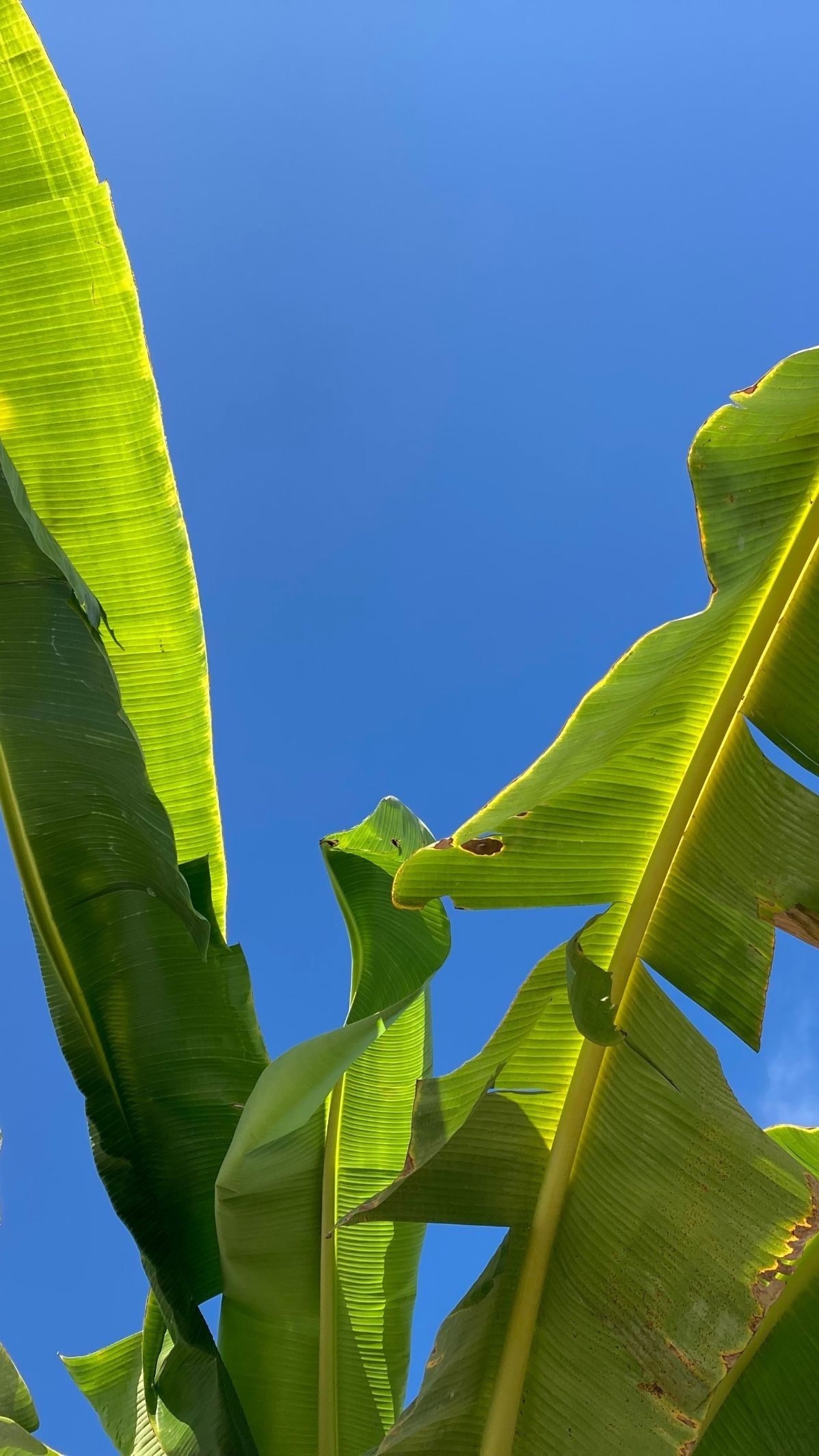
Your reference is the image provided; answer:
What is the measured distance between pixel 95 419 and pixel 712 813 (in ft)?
3.60

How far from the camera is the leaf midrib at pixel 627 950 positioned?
126 cm

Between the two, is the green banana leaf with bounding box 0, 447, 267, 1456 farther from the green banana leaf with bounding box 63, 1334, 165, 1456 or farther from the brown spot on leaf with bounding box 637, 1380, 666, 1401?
the brown spot on leaf with bounding box 637, 1380, 666, 1401

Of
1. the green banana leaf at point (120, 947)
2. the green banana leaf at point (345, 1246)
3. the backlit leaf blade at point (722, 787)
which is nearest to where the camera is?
the backlit leaf blade at point (722, 787)

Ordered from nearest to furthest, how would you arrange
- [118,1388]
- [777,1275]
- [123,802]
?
1. [777,1275]
2. [123,802]
3. [118,1388]

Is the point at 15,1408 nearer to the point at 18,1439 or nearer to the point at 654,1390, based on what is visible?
the point at 18,1439

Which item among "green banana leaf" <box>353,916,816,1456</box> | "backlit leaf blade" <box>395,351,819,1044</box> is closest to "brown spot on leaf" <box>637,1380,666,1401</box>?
"green banana leaf" <box>353,916,816,1456</box>

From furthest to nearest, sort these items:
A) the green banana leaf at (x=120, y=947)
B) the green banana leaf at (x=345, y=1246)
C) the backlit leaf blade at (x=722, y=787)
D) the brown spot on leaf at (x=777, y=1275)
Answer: the green banana leaf at (x=345, y=1246), the green banana leaf at (x=120, y=947), the backlit leaf blade at (x=722, y=787), the brown spot on leaf at (x=777, y=1275)

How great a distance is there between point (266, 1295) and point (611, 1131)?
0.69 m

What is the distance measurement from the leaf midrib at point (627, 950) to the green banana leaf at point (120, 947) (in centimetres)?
46

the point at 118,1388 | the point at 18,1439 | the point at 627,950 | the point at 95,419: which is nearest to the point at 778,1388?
the point at 627,950

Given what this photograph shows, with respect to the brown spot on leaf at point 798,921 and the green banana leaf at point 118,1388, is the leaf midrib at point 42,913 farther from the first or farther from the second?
the brown spot on leaf at point 798,921

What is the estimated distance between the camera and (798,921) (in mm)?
1272

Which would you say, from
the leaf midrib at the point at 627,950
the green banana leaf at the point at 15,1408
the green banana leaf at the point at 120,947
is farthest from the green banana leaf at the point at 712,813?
the green banana leaf at the point at 15,1408

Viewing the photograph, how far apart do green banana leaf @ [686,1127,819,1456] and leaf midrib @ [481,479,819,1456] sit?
0.86 feet
